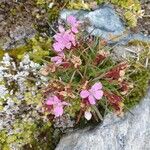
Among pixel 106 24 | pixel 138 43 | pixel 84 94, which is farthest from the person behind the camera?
pixel 106 24

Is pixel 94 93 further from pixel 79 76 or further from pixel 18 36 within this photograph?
pixel 18 36

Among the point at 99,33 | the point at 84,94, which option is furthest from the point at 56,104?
the point at 99,33

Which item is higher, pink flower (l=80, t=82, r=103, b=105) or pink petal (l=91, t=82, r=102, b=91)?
pink petal (l=91, t=82, r=102, b=91)

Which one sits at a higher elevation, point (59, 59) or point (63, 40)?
point (63, 40)

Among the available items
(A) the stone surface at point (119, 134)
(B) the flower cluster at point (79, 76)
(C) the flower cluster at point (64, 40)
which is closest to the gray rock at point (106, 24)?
(B) the flower cluster at point (79, 76)

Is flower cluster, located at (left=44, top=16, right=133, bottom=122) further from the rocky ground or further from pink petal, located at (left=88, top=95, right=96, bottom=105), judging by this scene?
the rocky ground

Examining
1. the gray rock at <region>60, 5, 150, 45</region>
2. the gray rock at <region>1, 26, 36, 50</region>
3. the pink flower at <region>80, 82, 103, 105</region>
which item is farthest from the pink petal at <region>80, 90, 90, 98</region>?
the gray rock at <region>1, 26, 36, 50</region>

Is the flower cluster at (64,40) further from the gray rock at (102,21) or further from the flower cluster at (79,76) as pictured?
the gray rock at (102,21)
